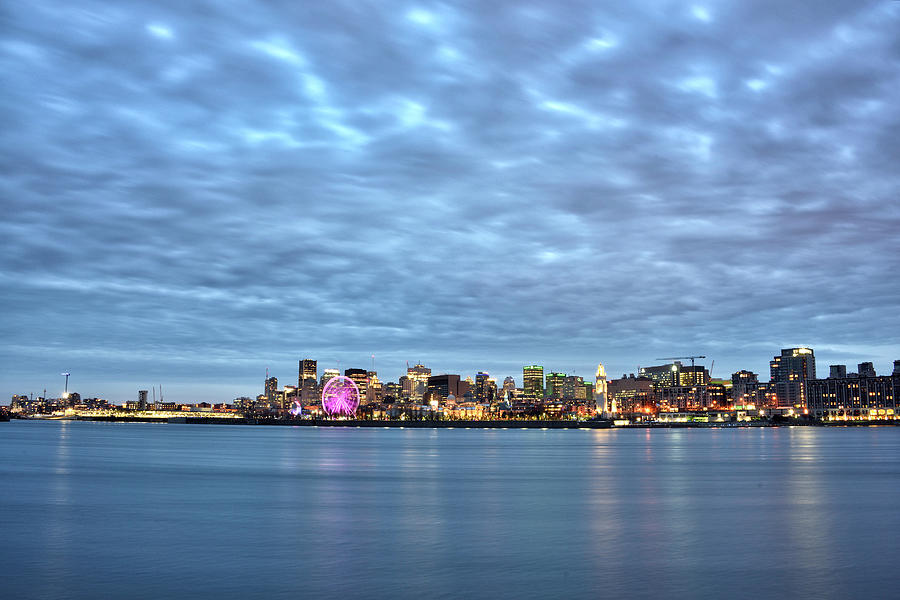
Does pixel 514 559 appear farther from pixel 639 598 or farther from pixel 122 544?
pixel 122 544

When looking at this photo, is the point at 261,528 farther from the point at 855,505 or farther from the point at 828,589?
the point at 855,505

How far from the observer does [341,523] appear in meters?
36.5

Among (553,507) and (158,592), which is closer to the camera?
(158,592)

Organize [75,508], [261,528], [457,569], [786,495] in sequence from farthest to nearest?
[786,495], [75,508], [261,528], [457,569]

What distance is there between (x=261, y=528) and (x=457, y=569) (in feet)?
39.9

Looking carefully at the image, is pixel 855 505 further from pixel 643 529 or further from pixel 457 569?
pixel 457 569

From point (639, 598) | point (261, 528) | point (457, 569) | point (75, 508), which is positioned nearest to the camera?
point (639, 598)

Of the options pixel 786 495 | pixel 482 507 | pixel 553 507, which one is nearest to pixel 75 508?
pixel 482 507

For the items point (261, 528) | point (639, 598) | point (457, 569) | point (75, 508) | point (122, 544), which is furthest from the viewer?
point (75, 508)

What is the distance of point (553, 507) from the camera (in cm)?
4294

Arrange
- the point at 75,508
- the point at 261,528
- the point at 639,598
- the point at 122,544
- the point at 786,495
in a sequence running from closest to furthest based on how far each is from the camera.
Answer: the point at 639,598
the point at 122,544
the point at 261,528
the point at 75,508
the point at 786,495

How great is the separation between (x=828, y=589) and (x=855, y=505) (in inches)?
973

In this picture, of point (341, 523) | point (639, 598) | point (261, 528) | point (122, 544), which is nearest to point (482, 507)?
point (341, 523)

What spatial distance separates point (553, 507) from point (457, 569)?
18076 mm
